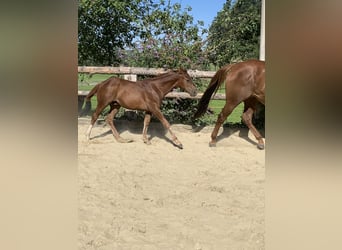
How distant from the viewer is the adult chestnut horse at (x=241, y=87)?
3.57 metres

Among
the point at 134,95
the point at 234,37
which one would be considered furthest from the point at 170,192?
the point at 234,37

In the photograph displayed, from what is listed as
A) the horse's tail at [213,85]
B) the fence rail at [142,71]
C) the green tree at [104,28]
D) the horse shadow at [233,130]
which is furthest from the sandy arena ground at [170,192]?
the green tree at [104,28]

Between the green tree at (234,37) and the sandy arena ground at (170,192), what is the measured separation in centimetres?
127

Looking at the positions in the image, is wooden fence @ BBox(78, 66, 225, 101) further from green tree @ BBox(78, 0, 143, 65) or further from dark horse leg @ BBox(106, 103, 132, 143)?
dark horse leg @ BBox(106, 103, 132, 143)

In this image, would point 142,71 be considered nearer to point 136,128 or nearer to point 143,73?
point 143,73

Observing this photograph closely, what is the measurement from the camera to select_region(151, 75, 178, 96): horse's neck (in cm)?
407

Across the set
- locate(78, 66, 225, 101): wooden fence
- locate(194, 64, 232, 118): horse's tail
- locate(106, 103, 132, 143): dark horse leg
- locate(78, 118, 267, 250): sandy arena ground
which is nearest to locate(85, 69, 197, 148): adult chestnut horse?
locate(106, 103, 132, 143): dark horse leg

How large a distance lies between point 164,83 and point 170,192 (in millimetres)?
1963

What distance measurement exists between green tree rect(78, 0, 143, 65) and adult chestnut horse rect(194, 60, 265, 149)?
59.9 inches
